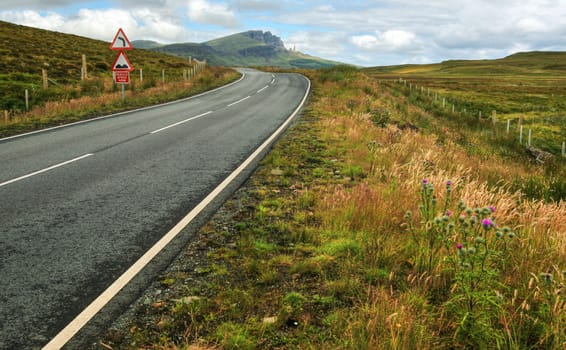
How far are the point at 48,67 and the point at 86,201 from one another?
35.7 m

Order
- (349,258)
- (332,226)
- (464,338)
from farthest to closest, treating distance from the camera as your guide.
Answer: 1. (332,226)
2. (349,258)
3. (464,338)

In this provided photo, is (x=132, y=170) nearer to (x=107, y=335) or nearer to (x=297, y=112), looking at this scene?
(x=107, y=335)

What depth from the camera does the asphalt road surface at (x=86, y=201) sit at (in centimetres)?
362

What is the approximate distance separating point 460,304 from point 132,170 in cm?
634

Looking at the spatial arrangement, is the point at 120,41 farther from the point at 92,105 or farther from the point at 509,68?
the point at 509,68

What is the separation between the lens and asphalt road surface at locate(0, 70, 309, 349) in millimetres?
3623

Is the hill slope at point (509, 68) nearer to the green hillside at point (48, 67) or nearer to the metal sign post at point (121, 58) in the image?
the green hillside at point (48, 67)

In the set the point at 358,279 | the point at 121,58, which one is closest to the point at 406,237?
the point at 358,279

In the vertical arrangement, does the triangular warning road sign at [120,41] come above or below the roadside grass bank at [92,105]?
above

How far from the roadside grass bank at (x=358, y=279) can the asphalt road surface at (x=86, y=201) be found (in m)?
0.59

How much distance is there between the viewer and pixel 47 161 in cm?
867

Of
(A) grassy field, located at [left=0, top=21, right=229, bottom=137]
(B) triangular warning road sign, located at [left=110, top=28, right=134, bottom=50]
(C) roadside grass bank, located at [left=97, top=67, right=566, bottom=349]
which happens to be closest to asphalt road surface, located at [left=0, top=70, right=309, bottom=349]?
(C) roadside grass bank, located at [left=97, top=67, right=566, bottom=349]

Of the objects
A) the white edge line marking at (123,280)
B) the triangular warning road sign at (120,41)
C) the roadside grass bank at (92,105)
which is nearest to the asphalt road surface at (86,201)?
the white edge line marking at (123,280)

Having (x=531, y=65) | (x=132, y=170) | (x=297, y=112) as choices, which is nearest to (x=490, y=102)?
(x=297, y=112)
